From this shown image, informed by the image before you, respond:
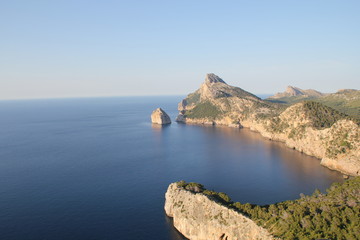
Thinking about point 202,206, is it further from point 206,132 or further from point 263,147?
point 206,132

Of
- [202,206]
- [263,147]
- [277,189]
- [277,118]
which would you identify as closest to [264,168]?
[277,189]

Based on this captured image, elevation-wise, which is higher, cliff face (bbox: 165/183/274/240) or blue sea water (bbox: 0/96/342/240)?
cliff face (bbox: 165/183/274/240)

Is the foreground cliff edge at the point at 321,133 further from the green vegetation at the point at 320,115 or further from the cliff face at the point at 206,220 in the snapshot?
the cliff face at the point at 206,220

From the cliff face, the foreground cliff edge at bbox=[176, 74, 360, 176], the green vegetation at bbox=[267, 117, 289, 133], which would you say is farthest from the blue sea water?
the green vegetation at bbox=[267, 117, 289, 133]

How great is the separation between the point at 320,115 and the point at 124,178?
11266 cm

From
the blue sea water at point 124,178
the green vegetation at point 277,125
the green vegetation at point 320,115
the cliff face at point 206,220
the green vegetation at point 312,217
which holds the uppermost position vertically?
the green vegetation at point 320,115

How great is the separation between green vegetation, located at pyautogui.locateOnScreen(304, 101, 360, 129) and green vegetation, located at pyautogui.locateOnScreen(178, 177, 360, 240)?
88076 millimetres

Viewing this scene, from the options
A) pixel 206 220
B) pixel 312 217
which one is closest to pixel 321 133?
pixel 312 217

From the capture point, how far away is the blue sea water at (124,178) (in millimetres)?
65312

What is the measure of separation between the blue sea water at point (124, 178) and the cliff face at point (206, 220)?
4289 mm

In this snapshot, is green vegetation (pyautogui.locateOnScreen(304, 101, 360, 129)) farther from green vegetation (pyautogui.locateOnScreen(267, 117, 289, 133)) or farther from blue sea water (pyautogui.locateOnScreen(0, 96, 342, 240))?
blue sea water (pyautogui.locateOnScreen(0, 96, 342, 240))

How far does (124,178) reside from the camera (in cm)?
9762

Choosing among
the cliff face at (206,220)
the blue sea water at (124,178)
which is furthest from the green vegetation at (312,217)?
the blue sea water at (124,178)

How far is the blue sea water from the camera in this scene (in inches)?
2571
